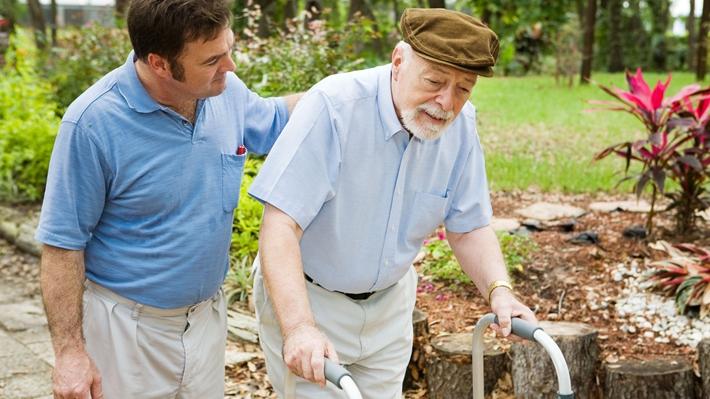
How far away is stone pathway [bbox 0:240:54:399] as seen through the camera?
14.6 ft

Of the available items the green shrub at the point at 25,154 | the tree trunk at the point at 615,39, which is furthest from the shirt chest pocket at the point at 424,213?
the tree trunk at the point at 615,39

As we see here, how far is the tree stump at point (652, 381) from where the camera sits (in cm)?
382

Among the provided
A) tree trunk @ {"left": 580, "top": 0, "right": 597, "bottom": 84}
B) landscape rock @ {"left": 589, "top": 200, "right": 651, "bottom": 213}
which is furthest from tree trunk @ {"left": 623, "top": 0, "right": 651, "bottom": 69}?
landscape rock @ {"left": 589, "top": 200, "right": 651, "bottom": 213}

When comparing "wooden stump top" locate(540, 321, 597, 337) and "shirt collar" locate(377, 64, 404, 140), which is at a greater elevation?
"shirt collar" locate(377, 64, 404, 140)

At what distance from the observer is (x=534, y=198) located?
741cm

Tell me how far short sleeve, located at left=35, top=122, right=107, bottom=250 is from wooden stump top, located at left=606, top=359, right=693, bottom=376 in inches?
94.5

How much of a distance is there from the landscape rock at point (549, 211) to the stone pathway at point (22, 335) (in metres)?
3.19

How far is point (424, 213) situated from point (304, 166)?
0.43 m

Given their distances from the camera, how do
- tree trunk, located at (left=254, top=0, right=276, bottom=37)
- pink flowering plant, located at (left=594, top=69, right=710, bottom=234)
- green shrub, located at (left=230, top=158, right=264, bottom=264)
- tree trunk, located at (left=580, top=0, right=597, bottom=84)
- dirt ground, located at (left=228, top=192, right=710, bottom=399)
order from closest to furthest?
dirt ground, located at (left=228, top=192, right=710, bottom=399) → pink flowering plant, located at (left=594, top=69, right=710, bottom=234) → green shrub, located at (left=230, top=158, right=264, bottom=264) → tree trunk, located at (left=254, top=0, right=276, bottom=37) → tree trunk, located at (left=580, top=0, right=597, bottom=84)

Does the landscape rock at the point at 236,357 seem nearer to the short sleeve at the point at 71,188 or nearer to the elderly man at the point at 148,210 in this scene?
the elderly man at the point at 148,210

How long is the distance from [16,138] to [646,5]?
25653 millimetres

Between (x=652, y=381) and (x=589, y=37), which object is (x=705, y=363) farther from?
(x=589, y=37)

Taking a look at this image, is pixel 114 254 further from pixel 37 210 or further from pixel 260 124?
pixel 37 210

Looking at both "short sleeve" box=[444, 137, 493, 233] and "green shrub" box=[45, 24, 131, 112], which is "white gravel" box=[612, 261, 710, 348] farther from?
"green shrub" box=[45, 24, 131, 112]
